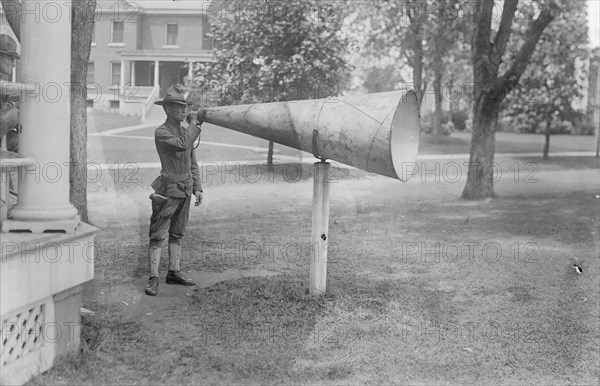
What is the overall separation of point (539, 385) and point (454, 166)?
1435 cm

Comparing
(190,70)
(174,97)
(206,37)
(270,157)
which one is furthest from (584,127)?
(174,97)

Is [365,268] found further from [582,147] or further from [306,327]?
[582,147]

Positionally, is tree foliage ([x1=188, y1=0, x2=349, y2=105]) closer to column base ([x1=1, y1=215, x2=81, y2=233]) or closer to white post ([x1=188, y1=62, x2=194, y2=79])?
white post ([x1=188, y1=62, x2=194, y2=79])

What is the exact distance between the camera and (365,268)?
27.1 feet

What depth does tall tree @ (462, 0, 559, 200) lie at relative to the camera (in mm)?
13523

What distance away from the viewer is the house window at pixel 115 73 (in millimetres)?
7828

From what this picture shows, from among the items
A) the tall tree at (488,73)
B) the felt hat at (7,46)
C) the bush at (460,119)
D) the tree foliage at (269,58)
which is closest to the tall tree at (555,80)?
the bush at (460,119)

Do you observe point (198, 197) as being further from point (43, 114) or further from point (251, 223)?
point (251, 223)

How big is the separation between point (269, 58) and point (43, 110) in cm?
526

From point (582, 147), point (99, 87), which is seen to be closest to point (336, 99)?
point (99, 87)

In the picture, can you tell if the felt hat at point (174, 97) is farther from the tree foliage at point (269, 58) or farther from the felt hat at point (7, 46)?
the tree foliage at point (269, 58)

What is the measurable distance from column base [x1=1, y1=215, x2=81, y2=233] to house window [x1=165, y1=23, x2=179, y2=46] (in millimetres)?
3979

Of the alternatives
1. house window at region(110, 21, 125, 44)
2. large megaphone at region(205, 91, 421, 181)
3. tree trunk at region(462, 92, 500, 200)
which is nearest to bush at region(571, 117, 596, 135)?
tree trunk at region(462, 92, 500, 200)

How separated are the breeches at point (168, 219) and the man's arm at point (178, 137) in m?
0.54
